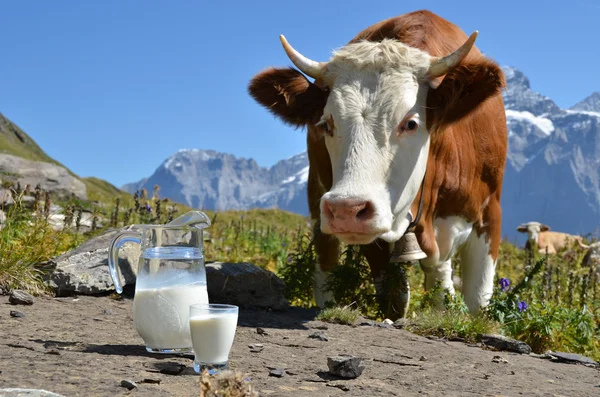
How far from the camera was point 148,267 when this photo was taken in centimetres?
349

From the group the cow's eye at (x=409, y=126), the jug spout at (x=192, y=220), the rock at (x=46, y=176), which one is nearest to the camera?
the jug spout at (x=192, y=220)

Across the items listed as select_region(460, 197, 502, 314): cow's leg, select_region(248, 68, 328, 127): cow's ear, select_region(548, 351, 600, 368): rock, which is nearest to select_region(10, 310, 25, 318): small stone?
select_region(248, 68, 328, 127): cow's ear

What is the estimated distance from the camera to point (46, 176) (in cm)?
2042

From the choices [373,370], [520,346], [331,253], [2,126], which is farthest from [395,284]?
[2,126]

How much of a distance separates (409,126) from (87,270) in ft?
9.03

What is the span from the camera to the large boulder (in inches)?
Answer: 210

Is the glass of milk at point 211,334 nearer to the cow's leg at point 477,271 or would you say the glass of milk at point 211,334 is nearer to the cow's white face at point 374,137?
the cow's white face at point 374,137

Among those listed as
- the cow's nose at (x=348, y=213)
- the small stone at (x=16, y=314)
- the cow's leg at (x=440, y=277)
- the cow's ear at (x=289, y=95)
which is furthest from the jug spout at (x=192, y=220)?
the cow's leg at (x=440, y=277)

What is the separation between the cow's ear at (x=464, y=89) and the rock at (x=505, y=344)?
5.61 ft

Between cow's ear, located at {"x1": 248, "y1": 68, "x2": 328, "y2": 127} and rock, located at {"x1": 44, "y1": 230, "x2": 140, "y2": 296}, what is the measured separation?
165 centimetres

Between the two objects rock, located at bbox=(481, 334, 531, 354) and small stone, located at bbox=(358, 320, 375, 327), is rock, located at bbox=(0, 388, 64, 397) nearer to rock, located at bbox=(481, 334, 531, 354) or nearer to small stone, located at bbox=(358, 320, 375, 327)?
small stone, located at bbox=(358, 320, 375, 327)

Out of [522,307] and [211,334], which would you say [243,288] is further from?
[211,334]

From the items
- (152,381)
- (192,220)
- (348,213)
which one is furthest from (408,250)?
(152,381)

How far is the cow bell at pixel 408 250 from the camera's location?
5617 mm
